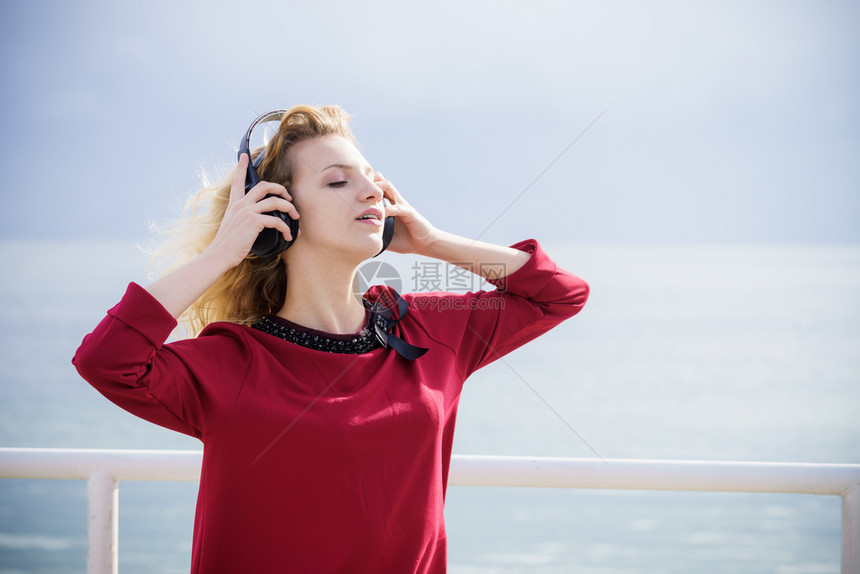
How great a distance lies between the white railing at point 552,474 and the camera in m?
1.70

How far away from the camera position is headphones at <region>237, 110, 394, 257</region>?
Answer: 144cm

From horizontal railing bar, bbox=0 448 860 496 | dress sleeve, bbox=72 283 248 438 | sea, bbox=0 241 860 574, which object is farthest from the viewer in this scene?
sea, bbox=0 241 860 574

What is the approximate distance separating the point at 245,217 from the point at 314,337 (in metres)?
0.29

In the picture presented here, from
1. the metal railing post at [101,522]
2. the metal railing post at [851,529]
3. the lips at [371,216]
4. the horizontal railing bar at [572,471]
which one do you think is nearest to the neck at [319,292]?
the lips at [371,216]

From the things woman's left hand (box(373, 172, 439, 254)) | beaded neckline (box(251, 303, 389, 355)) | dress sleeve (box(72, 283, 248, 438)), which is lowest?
dress sleeve (box(72, 283, 248, 438))

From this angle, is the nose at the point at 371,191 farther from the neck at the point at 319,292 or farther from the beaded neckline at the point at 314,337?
the beaded neckline at the point at 314,337

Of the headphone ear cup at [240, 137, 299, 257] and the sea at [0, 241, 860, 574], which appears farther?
the sea at [0, 241, 860, 574]

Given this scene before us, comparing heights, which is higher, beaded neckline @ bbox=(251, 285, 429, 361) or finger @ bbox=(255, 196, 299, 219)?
finger @ bbox=(255, 196, 299, 219)

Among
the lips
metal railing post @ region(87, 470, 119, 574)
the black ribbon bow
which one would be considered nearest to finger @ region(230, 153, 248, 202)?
the lips

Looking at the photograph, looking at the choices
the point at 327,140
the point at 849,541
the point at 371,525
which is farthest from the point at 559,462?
the point at 327,140

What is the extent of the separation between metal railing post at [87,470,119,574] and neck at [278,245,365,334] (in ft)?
2.08

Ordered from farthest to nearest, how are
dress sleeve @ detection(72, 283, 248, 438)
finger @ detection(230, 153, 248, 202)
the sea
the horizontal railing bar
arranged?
the sea < the horizontal railing bar < finger @ detection(230, 153, 248, 202) < dress sleeve @ detection(72, 283, 248, 438)

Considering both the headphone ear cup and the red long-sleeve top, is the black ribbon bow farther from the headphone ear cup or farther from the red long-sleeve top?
the headphone ear cup

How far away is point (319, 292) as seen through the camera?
62.0 inches
